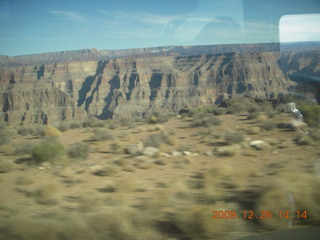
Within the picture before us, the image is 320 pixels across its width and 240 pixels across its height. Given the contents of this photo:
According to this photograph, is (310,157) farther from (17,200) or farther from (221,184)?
(17,200)

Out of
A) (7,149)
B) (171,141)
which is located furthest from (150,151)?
(7,149)

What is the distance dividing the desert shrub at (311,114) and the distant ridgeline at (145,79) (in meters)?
0.93

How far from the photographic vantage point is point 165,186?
21.0ft

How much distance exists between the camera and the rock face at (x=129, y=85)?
43.1m

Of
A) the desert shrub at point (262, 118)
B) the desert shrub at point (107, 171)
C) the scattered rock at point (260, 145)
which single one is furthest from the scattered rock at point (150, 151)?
the desert shrub at point (262, 118)

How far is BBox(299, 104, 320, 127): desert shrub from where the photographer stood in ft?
32.3

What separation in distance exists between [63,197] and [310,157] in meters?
6.45

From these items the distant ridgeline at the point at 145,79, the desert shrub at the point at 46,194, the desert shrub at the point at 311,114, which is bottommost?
the desert shrub at the point at 46,194

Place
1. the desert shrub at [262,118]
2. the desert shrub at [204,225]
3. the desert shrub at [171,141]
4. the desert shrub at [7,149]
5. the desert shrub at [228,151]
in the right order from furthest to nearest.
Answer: the desert shrub at [262,118]
the desert shrub at [171,141]
the desert shrub at [7,149]
the desert shrub at [228,151]
the desert shrub at [204,225]

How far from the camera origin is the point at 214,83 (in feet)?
232

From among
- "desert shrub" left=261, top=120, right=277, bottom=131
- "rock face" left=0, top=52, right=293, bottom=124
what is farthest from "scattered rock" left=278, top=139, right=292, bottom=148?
"rock face" left=0, top=52, right=293, bottom=124

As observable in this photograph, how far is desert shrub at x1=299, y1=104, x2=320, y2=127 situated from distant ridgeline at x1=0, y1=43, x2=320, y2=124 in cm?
93

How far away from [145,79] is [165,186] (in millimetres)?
98507
